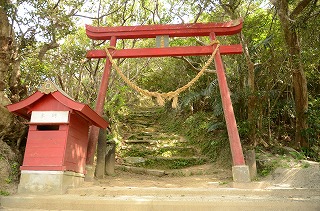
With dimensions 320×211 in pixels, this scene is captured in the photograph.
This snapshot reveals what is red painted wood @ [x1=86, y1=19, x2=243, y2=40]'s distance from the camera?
7473mm

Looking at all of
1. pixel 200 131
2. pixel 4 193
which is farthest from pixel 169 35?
pixel 4 193

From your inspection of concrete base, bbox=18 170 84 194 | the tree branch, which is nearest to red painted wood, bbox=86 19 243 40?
the tree branch

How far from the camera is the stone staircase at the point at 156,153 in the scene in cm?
939

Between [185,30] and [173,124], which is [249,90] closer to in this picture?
[185,30]

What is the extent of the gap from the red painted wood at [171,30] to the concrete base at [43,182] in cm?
406

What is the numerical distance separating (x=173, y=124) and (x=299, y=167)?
307 inches

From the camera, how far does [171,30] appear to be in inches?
297

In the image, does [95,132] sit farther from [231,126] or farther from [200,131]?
[200,131]

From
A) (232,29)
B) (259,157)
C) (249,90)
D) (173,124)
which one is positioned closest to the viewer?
(232,29)

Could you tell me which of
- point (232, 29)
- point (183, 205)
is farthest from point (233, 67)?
point (183, 205)

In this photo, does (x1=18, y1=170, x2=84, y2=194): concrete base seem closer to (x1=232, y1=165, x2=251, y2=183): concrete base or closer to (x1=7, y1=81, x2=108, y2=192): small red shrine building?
(x1=7, y1=81, x2=108, y2=192): small red shrine building

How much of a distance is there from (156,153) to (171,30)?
480 centimetres

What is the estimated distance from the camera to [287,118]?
10812 mm

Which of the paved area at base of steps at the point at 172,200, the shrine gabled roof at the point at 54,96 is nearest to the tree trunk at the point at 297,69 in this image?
the paved area at base of steps at the point at 172,200
